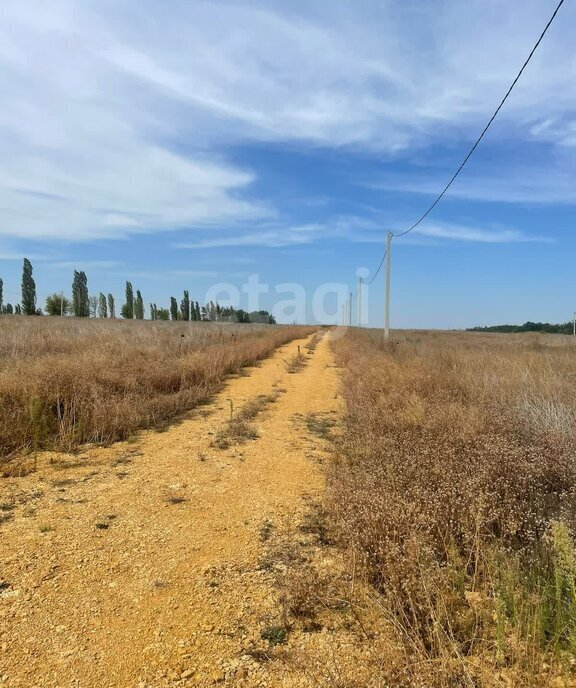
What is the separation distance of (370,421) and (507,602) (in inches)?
141

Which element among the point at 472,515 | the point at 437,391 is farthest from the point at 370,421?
the point at 472,515

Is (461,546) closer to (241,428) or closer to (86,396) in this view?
(241,428)

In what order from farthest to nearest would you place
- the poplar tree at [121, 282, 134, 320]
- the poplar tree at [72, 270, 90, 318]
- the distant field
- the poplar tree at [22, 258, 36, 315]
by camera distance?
the poplar tree at [121, 282, 134, 320] < the poplar tree at [72, 270, 90, 318] < the poplar tree at [22, 258, 36, 315] < the distant field

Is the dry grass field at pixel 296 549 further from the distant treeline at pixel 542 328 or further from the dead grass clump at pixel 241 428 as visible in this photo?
the distant treeline at pixel 542 328

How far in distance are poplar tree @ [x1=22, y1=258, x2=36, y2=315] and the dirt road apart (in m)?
63.8

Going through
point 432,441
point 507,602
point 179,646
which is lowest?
point 179,646

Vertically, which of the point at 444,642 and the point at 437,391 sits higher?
the point at 437,391

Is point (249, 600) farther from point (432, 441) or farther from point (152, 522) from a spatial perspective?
point (432, 441)

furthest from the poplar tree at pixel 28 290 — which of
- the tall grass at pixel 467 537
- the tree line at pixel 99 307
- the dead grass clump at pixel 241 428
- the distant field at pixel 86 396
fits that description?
the tall grass at pixel 467 537

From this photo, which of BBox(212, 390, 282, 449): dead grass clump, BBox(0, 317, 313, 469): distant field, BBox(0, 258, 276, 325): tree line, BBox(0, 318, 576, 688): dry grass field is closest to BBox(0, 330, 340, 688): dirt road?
BBox(0, 318, 576, 688): dry grass field

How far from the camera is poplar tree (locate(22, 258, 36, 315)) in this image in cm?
5975

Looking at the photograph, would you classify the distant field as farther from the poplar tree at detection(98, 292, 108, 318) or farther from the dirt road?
the poplar tree at detection(98, 292, 108, 318)

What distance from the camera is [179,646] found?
230 centimetres

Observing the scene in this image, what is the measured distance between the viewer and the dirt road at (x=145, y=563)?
7.14 feet
